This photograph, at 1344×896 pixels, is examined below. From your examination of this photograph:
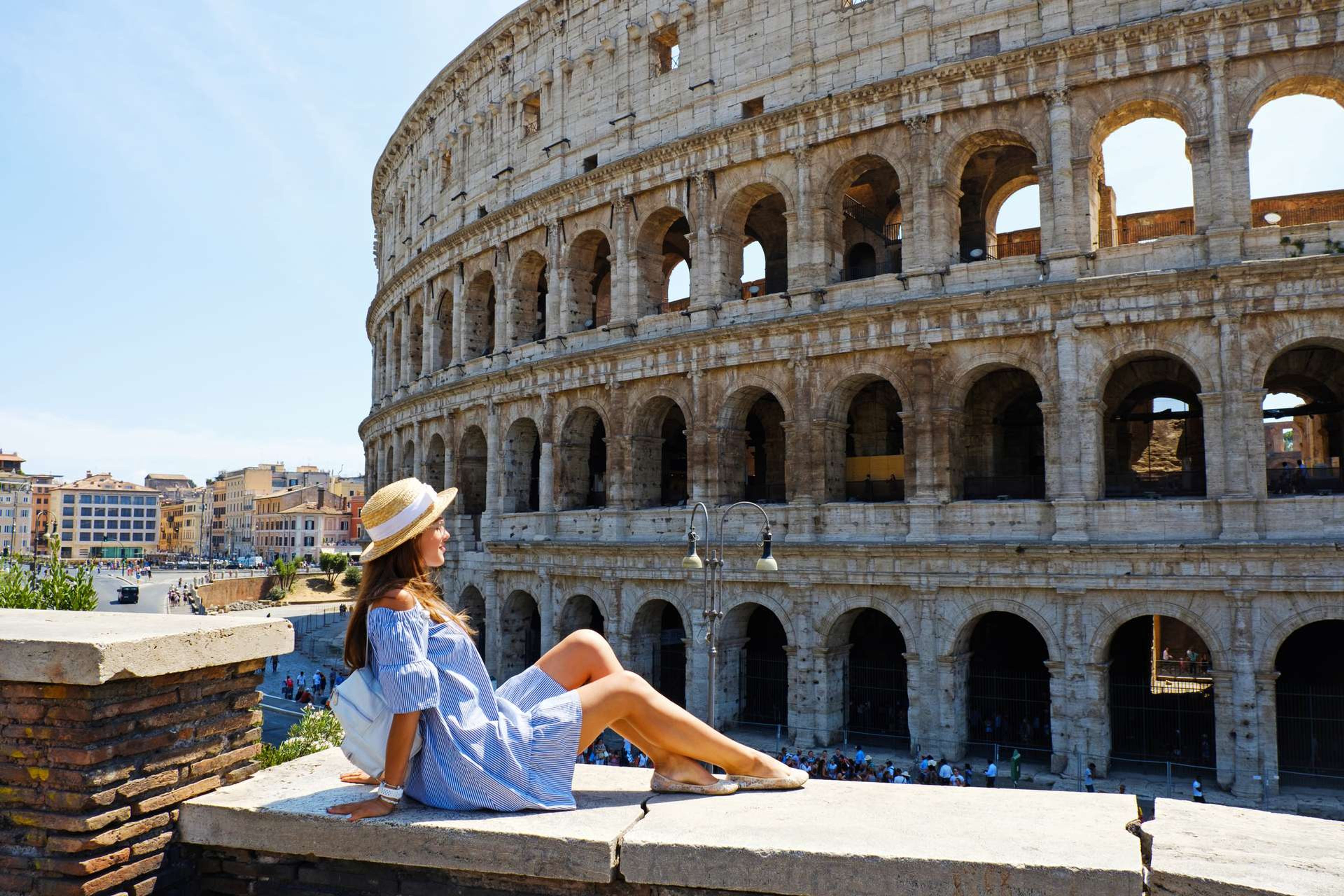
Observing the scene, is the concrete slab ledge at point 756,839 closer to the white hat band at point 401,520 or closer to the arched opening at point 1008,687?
the white hat band at point 401,520

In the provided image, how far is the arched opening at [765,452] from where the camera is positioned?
21.6 metres

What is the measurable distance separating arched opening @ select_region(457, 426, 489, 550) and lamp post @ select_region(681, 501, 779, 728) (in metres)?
9.06

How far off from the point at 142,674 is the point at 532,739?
1.47m

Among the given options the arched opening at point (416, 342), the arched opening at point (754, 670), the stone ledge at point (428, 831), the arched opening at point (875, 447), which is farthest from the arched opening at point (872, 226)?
the stone ledge at point (428, 831)

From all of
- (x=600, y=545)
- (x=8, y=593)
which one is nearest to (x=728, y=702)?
(x=600, y=545)

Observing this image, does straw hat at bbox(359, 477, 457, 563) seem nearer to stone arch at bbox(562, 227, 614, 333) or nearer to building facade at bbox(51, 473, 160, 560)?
stone arch at bbox(562, 227, 614, 333)

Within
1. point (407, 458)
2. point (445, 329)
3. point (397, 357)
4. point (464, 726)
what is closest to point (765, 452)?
point (445, 329)

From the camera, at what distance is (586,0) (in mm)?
24172

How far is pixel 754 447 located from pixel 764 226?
567cm

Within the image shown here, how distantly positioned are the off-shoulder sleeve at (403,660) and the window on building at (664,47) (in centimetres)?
2094

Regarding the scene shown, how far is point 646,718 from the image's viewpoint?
371cm

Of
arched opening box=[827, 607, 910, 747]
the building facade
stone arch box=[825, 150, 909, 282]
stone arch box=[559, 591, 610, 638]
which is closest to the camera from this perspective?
arched opening box=[827, 607, 910, 747]

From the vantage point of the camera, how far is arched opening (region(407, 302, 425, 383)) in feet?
103

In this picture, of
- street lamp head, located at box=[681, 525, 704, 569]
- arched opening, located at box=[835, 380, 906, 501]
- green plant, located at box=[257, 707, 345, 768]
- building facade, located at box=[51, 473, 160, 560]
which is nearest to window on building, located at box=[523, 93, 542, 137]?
arched opening, located at box=[835, 380, 906, 501]
